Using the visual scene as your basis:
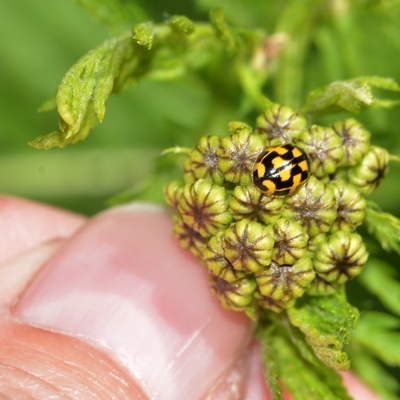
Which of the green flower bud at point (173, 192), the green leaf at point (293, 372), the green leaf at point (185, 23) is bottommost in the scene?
the green leaf at point (293, 372)

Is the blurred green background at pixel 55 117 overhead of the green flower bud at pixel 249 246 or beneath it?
overhead

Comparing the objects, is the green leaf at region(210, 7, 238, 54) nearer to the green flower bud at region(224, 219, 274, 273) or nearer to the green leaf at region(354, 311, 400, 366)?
the green flower bud at region(224, 219, 274, 273)

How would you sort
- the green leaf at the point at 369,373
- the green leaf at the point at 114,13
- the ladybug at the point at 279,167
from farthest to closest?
the green leaf at the point at 369,373 < the green leaf at the point at 114,13 < the ladybug at the point at 279,167

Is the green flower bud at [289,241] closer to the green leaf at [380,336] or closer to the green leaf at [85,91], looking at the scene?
the green leaf at [85,91]

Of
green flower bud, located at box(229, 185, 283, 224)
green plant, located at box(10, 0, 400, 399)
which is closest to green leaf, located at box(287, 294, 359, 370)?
green plant, located at box(10, 0, 400, 399)

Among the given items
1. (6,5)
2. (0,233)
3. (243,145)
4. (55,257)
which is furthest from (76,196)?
(243,145)

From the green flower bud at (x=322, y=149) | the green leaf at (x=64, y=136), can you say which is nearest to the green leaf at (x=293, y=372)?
the green flower bud at (x=322, y=149)

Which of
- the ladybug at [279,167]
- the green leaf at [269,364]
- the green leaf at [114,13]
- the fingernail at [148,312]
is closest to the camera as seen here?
the ladybug at [279,167]
